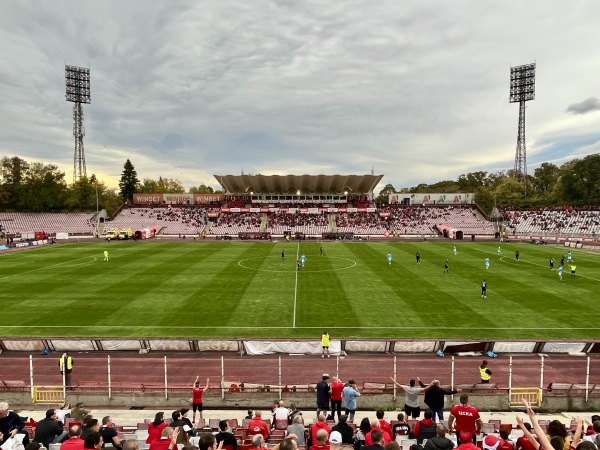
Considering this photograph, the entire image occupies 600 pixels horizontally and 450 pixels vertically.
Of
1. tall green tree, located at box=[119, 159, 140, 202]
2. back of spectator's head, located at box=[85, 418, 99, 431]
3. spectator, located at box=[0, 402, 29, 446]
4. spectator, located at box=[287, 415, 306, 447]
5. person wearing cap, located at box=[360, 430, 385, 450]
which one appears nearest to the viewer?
person wearing cap, located at box=[360, 430, 385, 450]

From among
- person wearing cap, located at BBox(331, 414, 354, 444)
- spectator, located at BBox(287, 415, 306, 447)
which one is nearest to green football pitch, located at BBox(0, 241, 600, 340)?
spectator, located at BBox(287, 415, 306, 447)

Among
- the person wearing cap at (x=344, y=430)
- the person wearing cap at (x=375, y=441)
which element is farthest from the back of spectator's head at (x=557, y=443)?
the person wearing cap at (x=344, y=430)

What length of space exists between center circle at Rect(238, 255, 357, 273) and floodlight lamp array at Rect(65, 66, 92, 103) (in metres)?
78.1

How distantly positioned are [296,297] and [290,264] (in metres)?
15.0

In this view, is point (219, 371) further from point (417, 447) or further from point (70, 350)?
point (417, 447)

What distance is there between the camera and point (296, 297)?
98.8 feet

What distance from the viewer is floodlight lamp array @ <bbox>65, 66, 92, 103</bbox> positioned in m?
98.6

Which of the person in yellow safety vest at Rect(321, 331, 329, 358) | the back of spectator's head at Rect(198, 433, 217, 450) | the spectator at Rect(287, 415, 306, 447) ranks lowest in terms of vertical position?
the person in yellow safety vest at Rect(321, 331, 329, 358)

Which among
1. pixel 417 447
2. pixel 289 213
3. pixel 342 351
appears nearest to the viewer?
pixel 417 447

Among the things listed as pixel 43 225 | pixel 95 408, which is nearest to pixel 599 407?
pixel 95 408

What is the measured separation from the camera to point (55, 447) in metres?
7.57

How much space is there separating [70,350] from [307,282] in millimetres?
19690

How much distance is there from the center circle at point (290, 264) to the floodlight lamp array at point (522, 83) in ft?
272

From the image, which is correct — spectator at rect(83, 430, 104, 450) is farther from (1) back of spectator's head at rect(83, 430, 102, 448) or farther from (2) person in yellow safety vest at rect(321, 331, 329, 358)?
(2) person in yellow safety vest at rect(321, 331, 329, 358)
